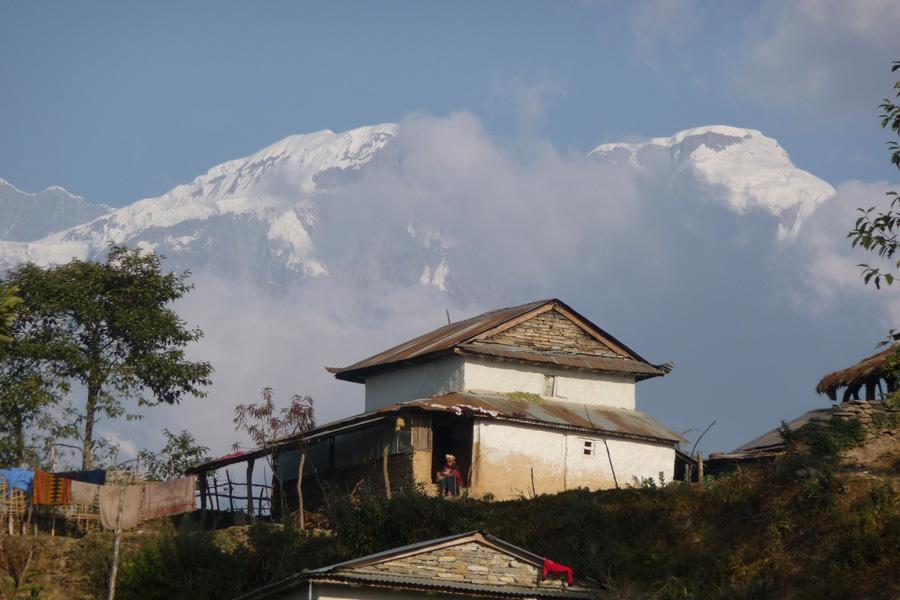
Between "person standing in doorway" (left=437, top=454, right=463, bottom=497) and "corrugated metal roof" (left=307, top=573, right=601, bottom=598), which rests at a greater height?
"person standing in doorway" (left=437, top=454, right=463, bottom=497)

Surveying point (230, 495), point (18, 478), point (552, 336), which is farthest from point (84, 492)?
point (552, 336)

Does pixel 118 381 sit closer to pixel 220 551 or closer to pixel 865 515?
pixel 220 551

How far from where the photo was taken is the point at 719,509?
31297 mm

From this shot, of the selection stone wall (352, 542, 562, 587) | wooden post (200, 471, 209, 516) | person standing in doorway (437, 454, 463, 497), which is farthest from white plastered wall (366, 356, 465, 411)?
stone wall (352, 542, 562, 587)

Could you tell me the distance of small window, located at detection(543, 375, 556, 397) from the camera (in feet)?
147

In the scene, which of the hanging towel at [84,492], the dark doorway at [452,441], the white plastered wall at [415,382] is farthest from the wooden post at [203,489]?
the dark doorway at [452,441]

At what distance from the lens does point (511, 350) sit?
44.4 metres

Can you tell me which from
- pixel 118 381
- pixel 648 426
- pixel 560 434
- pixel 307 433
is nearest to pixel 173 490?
pixel 307 433

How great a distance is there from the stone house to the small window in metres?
0.03

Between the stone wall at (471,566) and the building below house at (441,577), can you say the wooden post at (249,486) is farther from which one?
the stone wall at (471,566)

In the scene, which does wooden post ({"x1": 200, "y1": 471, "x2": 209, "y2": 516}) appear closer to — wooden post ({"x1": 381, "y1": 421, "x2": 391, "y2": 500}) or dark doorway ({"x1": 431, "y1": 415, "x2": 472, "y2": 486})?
wooden post ({"x1": 381, "y1": 421, "x2": 391, "y2": 500})

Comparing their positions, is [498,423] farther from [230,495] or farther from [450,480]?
[230,495]

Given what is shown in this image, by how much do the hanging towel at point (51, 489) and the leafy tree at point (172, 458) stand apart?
756 centimetres

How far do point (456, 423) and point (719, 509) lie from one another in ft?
39.0
